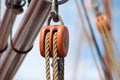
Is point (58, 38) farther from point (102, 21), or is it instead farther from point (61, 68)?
point (102, 21)

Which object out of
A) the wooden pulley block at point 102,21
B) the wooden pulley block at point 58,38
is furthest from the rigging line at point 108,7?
the wooden pulley block at point 58,38

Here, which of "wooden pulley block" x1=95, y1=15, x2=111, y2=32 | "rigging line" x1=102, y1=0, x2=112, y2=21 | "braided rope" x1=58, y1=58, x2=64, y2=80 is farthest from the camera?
"rigging line" x1=102, y1=0, x2=112, y2=21

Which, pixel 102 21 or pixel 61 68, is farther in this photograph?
pixel 102 21

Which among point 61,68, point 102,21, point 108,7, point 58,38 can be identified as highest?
point 108,7

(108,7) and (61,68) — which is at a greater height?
(108,7)

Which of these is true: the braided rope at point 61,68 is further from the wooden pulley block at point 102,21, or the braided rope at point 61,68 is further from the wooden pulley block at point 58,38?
the wooden pulley block at point 102,21

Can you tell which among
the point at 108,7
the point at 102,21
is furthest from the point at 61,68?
the point at 108,7

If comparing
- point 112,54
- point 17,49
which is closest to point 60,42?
point 17,49

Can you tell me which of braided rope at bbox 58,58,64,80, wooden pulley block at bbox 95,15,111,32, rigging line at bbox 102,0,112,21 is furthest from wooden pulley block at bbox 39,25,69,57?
rigging line at bbox 102,0,112,21

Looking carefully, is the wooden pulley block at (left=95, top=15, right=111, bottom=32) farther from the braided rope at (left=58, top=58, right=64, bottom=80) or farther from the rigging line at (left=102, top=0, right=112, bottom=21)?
the braided rope at (left=58, top=58, right=64, bottom=80)

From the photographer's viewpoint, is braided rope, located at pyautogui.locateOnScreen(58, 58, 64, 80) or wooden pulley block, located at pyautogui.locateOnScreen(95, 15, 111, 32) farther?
wooden pulley block, located at pyautogui.locateOnScreen(95, 15, 111, 32)

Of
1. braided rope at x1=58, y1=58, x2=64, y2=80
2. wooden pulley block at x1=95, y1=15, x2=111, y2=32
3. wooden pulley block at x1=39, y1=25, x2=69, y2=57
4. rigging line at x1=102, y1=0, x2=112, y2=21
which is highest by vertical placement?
rigging line at x1=102, y1=0, x2=112, y2=21

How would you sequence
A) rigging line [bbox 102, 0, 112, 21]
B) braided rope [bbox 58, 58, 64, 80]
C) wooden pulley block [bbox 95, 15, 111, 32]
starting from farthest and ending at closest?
rigging line [bbox 102, 0, 112, 21] < wooden pulley block [bbox 95, 15, 111, 32] < braided rope [bbox 58, 58, 64, 80]

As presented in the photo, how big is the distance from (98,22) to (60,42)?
9.66 ft
